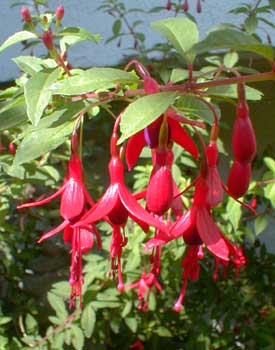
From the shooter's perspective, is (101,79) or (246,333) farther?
(246,333)

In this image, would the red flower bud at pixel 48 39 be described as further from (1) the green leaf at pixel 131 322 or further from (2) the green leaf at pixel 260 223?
(1) the green leaf at pixel 131 322

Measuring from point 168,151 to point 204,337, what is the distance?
1.19 m

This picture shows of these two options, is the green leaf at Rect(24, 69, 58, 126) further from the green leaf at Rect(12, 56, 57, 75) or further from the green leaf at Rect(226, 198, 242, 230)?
the green leaf at Rect(226, 198, 242, 230)

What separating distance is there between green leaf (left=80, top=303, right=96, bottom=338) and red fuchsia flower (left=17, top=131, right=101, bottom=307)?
784 mm

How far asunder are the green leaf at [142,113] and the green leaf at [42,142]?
167 mm

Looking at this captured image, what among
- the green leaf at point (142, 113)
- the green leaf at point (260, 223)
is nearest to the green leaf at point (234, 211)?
the green leaf at point (260, 223)

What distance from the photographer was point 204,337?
1.67 metres

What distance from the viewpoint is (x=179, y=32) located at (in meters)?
0.65

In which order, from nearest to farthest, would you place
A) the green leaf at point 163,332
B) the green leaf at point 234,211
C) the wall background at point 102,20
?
the green leaf at point 234,211, the green leaf at point 163,332, the wall background at point 102,20

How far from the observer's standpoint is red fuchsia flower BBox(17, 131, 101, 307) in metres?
0.59

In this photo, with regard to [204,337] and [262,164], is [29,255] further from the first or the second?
[262,164]

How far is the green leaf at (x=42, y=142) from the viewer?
67cm

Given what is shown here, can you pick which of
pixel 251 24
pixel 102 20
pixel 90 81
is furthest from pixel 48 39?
pixel 102 20

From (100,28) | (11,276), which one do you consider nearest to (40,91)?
(11,276)
